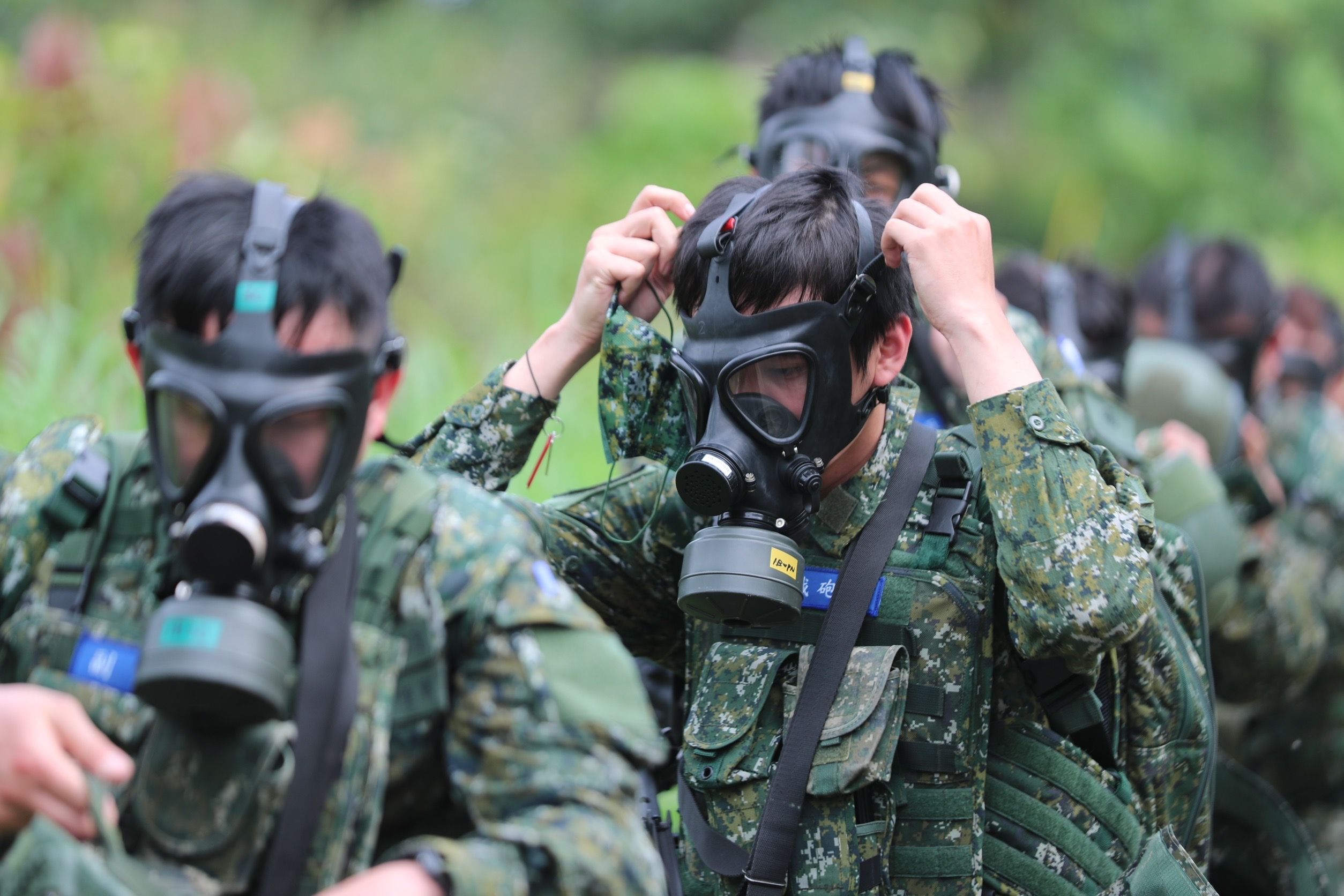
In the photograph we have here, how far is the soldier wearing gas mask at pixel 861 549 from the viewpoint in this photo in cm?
282

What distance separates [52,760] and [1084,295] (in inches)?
208

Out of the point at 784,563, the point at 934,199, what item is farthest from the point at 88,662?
the point at 934,199

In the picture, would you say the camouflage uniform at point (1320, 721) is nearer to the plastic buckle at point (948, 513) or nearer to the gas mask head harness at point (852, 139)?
the gas mask head harness at point (852, 139)

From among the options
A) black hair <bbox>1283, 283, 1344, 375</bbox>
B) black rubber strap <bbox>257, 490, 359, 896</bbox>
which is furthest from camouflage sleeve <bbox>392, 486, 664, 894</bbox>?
black hair <bbox>1283, 283, 1344, 375</bbox>

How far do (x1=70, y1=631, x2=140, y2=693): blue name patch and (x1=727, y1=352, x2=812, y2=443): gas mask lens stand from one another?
125 cm

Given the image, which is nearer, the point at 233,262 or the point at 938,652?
the point at 233,262

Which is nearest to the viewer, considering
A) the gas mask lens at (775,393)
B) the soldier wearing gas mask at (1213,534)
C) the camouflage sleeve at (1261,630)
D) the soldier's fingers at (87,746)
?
the soldier's fingers at (87,746)

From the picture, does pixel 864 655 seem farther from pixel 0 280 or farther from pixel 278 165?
pixel 278 165

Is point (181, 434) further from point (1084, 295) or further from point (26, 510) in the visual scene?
point (1084, 295)

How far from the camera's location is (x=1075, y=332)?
5.93 metres

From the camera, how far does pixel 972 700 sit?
297 centimetres

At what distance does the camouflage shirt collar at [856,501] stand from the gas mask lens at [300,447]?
4.19ft

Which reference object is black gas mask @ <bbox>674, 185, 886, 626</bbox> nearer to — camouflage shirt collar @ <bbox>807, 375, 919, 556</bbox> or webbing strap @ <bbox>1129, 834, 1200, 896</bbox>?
camouflage shirt collar @ <bbox>807, 375, 919, 556</bbox>

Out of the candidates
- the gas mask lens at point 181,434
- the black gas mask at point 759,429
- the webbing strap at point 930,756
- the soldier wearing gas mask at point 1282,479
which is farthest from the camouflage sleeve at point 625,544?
the soldier wearing gas mask at point 1282,479
